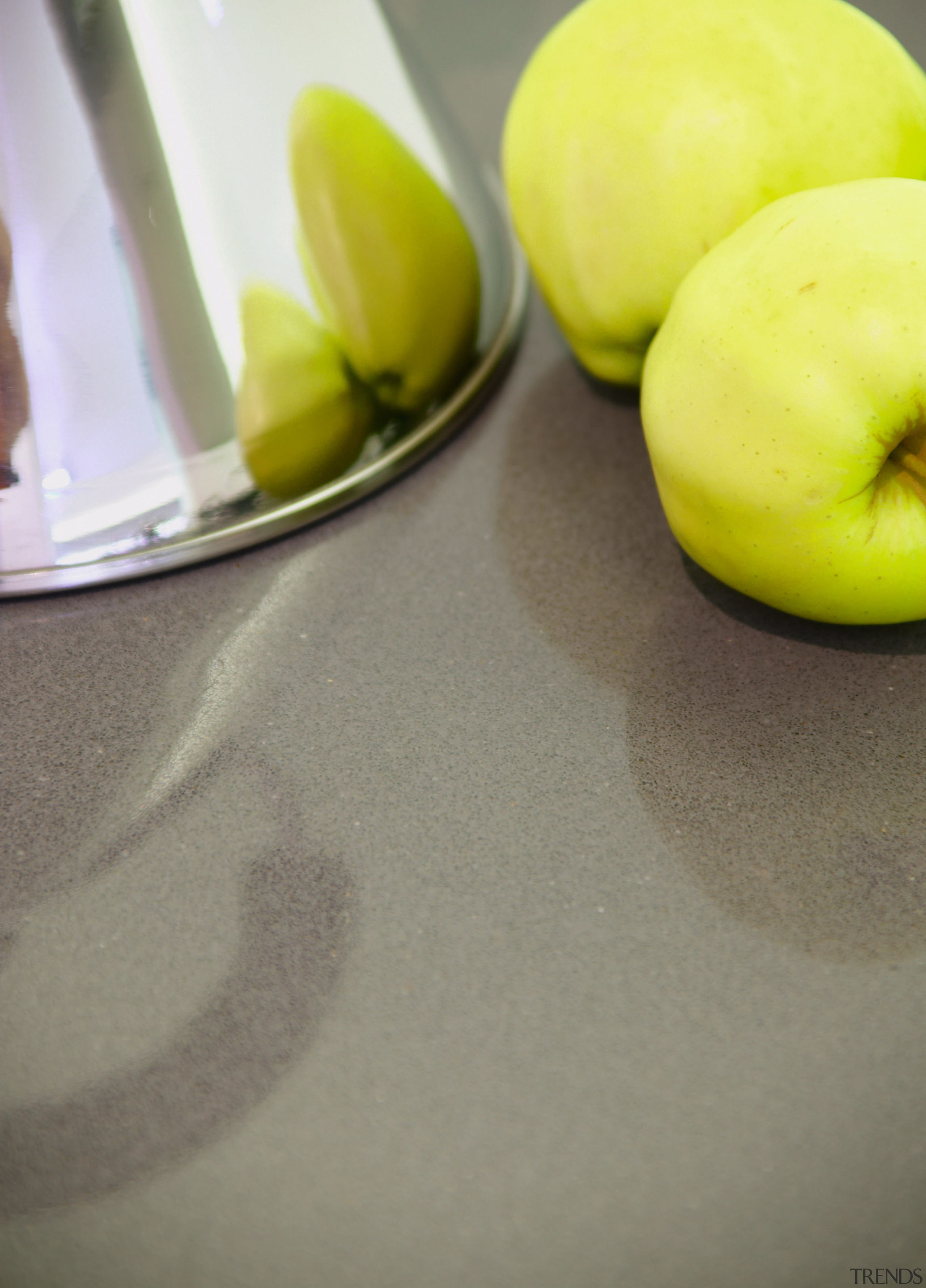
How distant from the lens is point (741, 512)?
0.39 m

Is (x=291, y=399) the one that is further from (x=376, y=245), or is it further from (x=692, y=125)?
(x=692, y=125)

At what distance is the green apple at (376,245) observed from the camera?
19.4 inches

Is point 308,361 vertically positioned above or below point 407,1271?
above

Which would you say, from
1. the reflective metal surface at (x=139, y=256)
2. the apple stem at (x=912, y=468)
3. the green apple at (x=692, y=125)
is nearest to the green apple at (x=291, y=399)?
the reflective metal surface at (x=139, y=256)

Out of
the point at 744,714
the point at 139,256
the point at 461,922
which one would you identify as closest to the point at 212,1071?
the point at 461,922

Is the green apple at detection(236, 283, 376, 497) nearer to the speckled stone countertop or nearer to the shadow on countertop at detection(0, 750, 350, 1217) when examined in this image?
the speckled stone countertop

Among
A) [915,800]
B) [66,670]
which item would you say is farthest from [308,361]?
[915,800]

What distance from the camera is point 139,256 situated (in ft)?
1.51

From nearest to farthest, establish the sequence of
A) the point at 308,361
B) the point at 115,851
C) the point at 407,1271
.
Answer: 1. the point at 407,1271
2. the point at 115,851
3. the point at 308,361

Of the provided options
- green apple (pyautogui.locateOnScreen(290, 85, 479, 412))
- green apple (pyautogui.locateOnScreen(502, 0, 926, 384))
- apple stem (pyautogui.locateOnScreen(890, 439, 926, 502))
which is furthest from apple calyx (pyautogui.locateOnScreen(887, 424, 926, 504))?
green apple (pyautogui.locateOnScreen(290, 85, 479, 412))

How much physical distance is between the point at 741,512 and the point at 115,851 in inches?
10.5

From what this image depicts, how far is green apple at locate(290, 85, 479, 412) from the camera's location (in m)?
0.49

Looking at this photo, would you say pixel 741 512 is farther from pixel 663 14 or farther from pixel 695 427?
pixel 663 14

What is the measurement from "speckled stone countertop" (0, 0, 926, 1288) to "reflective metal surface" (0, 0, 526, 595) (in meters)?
0.03
